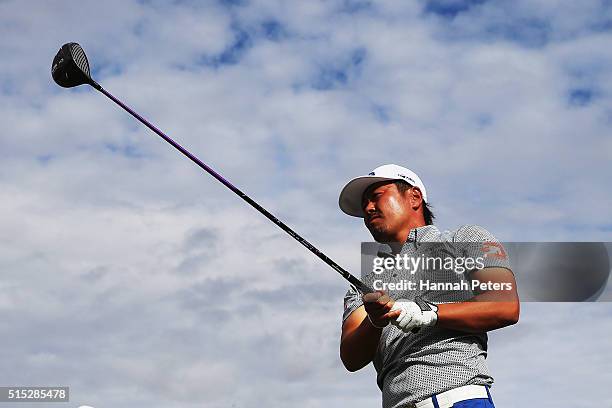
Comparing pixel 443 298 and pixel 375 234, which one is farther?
pixel 375 234

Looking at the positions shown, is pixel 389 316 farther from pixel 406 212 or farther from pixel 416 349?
pixel 406 212

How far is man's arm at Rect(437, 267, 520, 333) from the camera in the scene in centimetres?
665

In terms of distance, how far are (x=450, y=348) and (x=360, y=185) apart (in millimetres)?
1848

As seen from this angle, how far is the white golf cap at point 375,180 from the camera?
7.82 metres

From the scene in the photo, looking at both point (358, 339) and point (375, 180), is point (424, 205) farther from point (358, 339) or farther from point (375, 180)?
point (358, 339)

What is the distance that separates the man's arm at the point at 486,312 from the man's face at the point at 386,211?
45.0 inches

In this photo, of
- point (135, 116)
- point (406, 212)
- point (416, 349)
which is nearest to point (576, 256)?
point (406, 212)

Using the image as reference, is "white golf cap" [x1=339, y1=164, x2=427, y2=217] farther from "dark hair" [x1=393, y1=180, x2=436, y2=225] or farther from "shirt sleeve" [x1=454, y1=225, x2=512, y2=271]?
"shirt sleeve" [x1=454, y1=225, x2=512, y2=271]

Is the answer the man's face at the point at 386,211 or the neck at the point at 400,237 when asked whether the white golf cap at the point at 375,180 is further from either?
the neck at the point at 400,237

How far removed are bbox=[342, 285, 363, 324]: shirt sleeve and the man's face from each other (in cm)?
54

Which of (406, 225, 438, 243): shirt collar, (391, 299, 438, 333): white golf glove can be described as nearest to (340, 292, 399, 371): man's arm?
(391, 299, 438, 333): white golf glove

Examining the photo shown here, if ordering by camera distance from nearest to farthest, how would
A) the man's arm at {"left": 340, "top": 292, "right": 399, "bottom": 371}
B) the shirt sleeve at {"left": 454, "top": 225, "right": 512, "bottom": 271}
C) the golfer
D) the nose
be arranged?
1. the golfer
2. the shirt sleeve at {"left": 454, "top": 225, "right": 512, "bottom": 271}
3. the man's arm at {"left": 340, "top": 292, "right": 399, "bottom": 371}
4. the nose

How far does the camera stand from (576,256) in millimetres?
11242

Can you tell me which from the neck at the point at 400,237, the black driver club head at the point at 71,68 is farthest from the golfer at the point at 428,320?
the black driver club head at the point at 71,68
